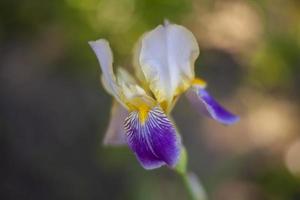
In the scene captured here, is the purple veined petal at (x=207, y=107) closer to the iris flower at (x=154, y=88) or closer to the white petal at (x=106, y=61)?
the iris flower at (x=154, y=88)

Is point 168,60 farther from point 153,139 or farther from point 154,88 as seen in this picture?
point 153,139

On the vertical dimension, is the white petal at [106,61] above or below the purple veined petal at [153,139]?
above

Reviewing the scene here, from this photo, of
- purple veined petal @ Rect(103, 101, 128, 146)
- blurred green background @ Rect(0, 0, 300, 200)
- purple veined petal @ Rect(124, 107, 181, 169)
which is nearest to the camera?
purple veined petal @ Rect(124, 107, 181, 169)

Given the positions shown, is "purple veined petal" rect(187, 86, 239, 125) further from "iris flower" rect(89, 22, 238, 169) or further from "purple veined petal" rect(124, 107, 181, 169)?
"purple veined petal" rect(124, 107, 181, 169)

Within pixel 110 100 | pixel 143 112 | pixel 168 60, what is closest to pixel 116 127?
pixel 143 112

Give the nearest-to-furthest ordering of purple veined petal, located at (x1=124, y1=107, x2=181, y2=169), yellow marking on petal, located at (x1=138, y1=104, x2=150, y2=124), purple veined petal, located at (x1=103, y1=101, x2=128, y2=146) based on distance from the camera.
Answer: purple veined petal, located at (x1=124, y1=107, x2=181, y2=169) → yellow marking on petal, located at (x1=138, y1=104, x2=150, y2=124) → purple veined petal, located at (x1=103, y1=101, x2=128, y2=146)

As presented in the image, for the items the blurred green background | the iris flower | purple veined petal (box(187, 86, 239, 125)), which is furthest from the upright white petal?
the blurred green background

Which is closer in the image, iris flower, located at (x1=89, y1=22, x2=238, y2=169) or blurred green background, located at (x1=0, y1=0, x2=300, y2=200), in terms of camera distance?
iris flower, located at (x1=89, y1=22, x2=238, y2=169)

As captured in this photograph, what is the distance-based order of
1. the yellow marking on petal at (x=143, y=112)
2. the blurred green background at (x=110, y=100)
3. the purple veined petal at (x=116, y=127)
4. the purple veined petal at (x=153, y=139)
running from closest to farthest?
1. the purple veined petal at (x=153, y=139)
2. the yellow marking on petal at (x=143, y=112)
3. the purple veined petal at (x=116, y=127)
4. the blurred green background at (x=110, y=100)

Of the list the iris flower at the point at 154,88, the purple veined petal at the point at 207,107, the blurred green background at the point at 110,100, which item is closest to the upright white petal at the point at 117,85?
the iris flower at the point at 154,88
